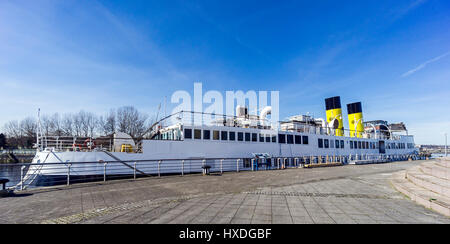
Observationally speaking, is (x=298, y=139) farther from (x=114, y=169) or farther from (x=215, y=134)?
(x=114, y=169)

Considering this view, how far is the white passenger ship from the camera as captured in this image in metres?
13.1

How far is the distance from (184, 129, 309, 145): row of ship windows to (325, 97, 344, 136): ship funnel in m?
10.3

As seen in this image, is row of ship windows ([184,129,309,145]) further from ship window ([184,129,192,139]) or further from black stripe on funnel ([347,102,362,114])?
black stripe on funnel ([347,102,362,114])

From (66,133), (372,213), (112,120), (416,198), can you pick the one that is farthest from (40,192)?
(66,133)

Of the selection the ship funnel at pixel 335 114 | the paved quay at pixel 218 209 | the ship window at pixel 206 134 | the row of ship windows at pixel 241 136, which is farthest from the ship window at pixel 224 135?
the ship funnel at pixel 335 114

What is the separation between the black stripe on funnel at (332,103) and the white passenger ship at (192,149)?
135 mm

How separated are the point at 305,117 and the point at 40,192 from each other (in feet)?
96.8

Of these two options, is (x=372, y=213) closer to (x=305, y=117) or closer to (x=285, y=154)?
(x=285, y=154)

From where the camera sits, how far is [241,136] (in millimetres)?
19562

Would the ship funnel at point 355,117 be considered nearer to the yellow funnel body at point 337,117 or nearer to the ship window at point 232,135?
the yellow funnel body at point 337,117

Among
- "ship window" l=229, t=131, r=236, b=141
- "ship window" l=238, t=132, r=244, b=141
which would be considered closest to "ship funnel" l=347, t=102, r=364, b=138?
"ship window" l=238, t=132, r=244, b=141

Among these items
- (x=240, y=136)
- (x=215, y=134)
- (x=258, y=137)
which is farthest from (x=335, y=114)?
(x=215, y=134)

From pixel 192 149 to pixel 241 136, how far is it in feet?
16.9
